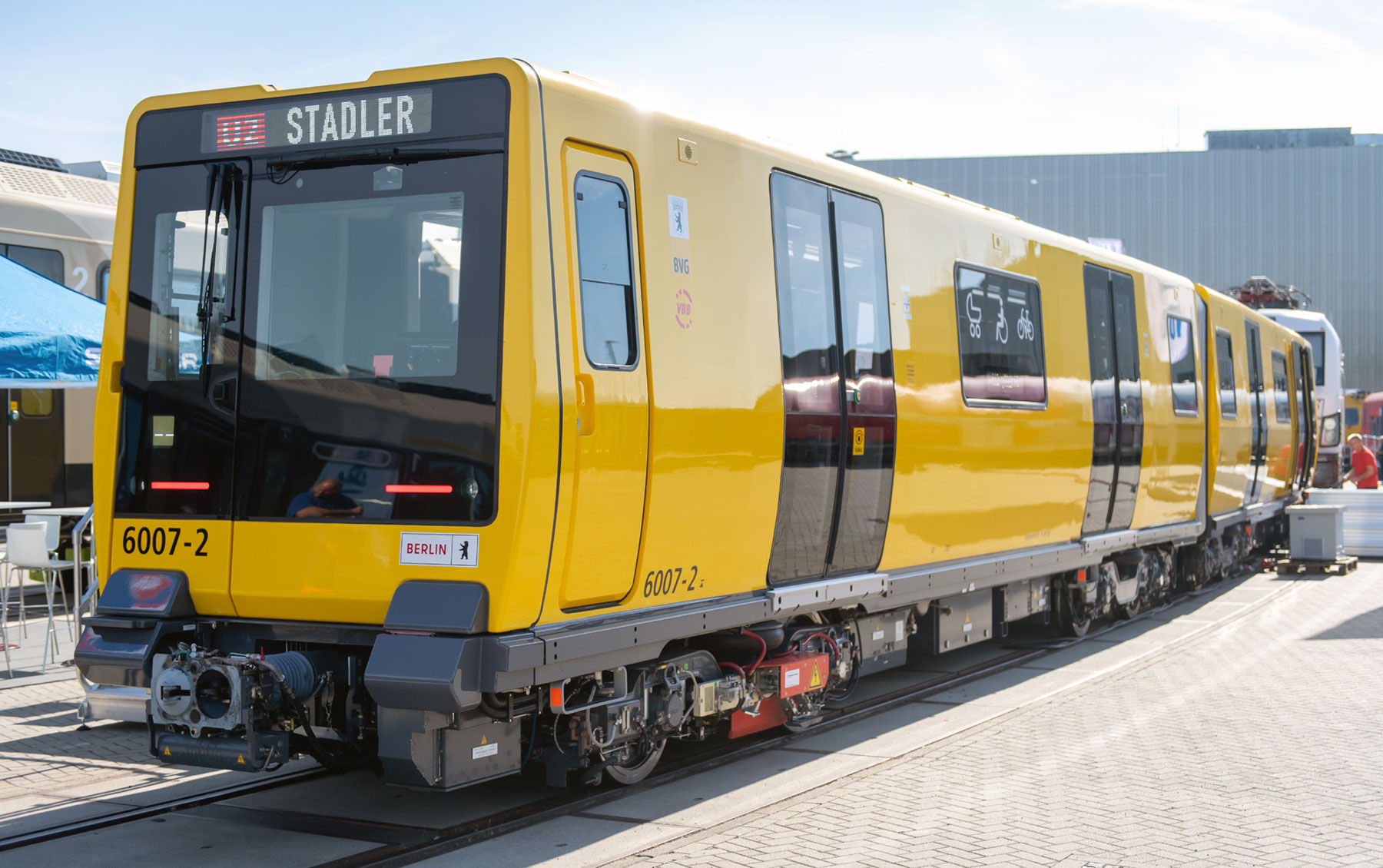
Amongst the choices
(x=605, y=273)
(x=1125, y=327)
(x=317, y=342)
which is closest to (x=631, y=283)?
(x=605, y=273)

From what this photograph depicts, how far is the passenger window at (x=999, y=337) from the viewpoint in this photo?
9.50 meters

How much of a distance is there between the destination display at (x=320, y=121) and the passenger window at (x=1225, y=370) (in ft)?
40.1

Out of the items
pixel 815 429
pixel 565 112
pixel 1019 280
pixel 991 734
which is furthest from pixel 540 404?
pixel 1019 280

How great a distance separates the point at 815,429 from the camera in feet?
24.4

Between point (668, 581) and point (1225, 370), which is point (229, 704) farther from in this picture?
point (1225, 370)

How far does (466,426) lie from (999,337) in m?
5.59

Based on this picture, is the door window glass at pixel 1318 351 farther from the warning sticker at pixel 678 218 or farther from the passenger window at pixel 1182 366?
the warning sticker at pixel 678 218

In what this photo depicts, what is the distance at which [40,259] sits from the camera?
543 inches

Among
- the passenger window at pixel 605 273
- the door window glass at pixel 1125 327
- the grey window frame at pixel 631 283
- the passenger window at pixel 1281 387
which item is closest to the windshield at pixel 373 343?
the passenger window at pixel 605 273

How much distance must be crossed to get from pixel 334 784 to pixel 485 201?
3461 mm

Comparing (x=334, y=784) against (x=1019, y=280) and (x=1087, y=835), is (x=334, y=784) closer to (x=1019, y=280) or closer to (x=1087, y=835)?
(x=1087, y=835)

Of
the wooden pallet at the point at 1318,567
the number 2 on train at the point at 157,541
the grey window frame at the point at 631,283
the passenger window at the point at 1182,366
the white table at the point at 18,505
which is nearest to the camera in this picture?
the grey window frame at the point at 631,283

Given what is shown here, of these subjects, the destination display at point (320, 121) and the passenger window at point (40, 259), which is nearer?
the destination display at point (320, 121)

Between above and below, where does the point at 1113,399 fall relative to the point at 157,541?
above
